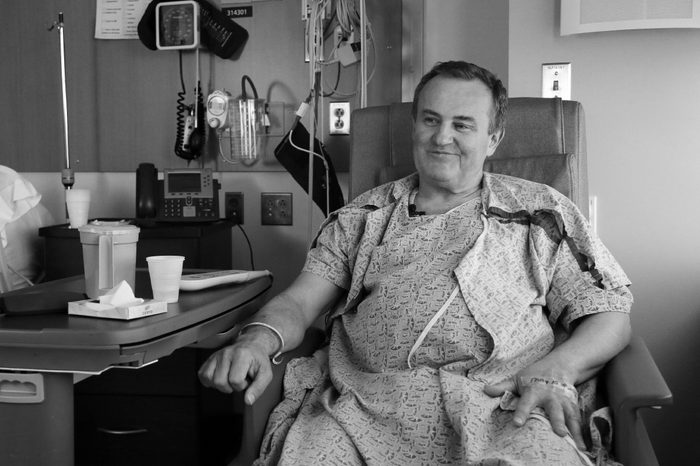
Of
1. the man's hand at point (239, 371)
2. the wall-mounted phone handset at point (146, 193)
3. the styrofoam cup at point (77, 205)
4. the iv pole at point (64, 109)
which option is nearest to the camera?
the man's hand at point (239, 371)

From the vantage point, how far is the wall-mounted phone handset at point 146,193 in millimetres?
2193

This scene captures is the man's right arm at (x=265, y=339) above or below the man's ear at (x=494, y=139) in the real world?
below

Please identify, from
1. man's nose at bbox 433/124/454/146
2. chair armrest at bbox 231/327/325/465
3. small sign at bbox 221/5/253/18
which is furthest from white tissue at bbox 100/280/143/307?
small sign at bbox 221/5/253/18

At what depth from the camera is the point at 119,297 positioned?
1.10 m

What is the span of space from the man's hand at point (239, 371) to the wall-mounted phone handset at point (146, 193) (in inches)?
41.8

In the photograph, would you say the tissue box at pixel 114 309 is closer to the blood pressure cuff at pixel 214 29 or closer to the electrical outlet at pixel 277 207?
the electrical outlet at pixel 277 207

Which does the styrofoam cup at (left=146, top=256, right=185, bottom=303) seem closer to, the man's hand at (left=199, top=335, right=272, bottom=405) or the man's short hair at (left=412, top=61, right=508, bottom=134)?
the man's hand at (left=199, top=335, right=272, bottom=405)

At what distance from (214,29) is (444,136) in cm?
119

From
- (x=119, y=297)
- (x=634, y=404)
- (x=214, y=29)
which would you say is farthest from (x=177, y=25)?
(x=634, y=404)

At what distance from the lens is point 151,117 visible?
8.22 ft

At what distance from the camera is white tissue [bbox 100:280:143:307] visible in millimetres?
1096

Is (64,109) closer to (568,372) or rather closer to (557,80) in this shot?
(557,80)

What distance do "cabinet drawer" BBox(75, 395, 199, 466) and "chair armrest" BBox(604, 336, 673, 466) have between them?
892mm

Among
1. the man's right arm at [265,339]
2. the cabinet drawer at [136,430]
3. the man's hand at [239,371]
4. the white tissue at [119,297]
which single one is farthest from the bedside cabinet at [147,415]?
the white tissue at [119,297]
